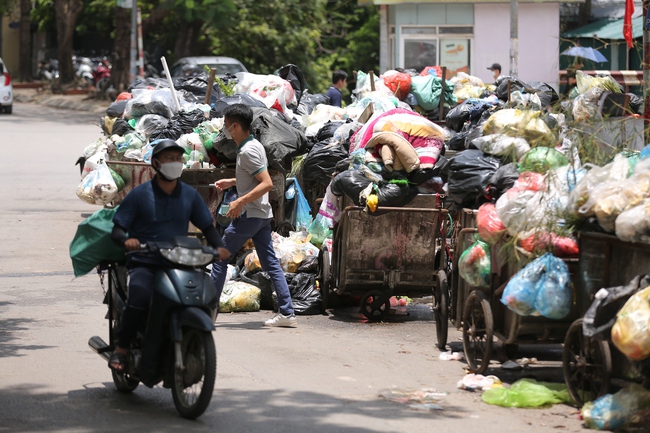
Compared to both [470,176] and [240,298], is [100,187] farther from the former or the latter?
[470,176]

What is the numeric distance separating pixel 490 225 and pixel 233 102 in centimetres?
545

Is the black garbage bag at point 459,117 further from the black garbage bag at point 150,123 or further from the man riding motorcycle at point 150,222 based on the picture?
the man riding motorcycle at point 150,222

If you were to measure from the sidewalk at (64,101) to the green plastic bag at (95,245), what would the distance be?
26.6m

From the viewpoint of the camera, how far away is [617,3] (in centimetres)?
3019

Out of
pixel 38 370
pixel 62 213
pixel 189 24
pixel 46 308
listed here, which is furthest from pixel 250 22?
pixel 38 370

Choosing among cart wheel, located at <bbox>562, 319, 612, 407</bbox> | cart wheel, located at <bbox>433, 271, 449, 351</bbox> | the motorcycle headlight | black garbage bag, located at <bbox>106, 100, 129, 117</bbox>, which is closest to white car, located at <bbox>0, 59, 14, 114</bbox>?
black garbage bag, located at <bbox>106, 100, 129, 117</bbox>

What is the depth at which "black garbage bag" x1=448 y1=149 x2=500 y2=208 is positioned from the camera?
7.59 m

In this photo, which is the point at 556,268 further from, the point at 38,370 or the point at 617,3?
the point at 617,3

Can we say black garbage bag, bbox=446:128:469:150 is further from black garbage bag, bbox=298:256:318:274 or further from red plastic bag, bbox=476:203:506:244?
red plastic bag, bbox=476:203:506:244

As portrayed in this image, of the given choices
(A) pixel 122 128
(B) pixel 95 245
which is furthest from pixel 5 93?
(B) pixel 95 245

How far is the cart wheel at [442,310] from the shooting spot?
7340mm

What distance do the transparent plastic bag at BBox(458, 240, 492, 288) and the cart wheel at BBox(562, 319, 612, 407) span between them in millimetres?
972

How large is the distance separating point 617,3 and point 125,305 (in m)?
27.0

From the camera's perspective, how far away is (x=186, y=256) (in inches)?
215
